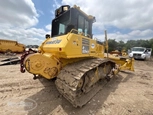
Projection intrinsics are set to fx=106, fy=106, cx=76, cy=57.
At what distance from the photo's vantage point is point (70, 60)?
10.9 feet

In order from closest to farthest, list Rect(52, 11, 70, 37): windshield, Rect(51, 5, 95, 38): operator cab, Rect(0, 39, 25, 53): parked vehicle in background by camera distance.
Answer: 1. Rect(51, 5, 95, 38): operator cab
2. Rect(52, 11, 70, 37): windshield
3. Rect(0, 39, 25, 53): parked vehicle in background

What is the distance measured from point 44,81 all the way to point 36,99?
136 cm

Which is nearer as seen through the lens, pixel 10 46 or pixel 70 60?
pixel 70 60

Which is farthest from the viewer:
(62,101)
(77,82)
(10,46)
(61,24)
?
(10,46)

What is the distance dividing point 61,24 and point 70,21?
2.61 ft

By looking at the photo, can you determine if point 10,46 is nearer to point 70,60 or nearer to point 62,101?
point 70,60

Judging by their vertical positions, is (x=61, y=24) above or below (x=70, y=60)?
above

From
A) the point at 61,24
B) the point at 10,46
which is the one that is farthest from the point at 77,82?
the point at 10,46

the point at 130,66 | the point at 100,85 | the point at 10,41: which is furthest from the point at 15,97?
the point at 10,41

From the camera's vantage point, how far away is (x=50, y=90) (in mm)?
3688

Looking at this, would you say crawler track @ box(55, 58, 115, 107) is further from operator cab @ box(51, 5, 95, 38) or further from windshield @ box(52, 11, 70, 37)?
windshield @ box(52, 11, 70, 37)

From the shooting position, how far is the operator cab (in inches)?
131

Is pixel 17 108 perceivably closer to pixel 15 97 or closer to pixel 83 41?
pixel 15 97

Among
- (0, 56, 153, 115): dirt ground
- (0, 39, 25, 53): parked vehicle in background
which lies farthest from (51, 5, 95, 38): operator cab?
(0, 39, 25, 53): parked vehicle in background
